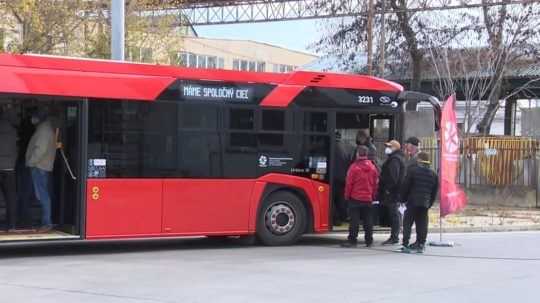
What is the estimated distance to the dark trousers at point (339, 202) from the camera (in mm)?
13525

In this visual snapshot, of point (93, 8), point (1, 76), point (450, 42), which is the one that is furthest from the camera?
point (450, 42)

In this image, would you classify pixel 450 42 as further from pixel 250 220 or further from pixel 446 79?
pixel 250 220

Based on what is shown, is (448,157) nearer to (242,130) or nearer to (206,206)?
(242,130)

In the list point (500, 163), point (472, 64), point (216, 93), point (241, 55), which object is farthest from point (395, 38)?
point (241, 55)

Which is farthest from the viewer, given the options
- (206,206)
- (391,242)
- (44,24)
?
(44,24)

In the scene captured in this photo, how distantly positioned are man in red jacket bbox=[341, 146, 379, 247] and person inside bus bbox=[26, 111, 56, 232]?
4.93 metres

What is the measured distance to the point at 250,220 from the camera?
41.9ft

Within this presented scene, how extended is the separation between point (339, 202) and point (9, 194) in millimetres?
5636

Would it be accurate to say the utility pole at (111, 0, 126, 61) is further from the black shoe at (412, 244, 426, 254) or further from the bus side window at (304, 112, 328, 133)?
the black shoe at (412, 244, 426, 254)

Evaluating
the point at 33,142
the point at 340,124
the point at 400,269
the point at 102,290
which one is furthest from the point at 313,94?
the point at 102,290

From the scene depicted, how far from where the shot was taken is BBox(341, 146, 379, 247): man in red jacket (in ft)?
42.0

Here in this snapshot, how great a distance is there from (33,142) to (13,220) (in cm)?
127

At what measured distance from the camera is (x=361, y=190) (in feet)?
42.0

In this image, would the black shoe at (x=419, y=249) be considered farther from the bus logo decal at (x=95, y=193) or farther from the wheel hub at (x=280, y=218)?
the bus logo decal at (x=95, y=193)
